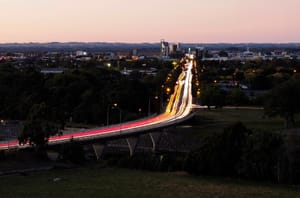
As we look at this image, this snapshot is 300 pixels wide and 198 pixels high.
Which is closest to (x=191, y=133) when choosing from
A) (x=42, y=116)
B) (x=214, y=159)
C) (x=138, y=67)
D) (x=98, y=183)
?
(x=42, y=116)

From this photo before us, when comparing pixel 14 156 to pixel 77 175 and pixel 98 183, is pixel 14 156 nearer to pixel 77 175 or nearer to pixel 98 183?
pixel 77 175

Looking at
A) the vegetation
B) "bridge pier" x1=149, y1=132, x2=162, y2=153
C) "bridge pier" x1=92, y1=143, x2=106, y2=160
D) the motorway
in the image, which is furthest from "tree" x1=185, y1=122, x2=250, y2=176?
"bridge pier" x1=149, y1=132, x2=162, y2=153

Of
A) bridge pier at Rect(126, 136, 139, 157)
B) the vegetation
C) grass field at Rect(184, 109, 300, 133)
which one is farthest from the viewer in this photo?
grass field at Rect(184, 109, 300, 133)

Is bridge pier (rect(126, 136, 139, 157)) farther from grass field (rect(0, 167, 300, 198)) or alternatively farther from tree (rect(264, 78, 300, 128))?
tree (rect(264, 78, 300, 128))

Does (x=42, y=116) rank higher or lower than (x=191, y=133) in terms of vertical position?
higher

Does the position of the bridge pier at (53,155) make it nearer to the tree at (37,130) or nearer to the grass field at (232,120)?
the tree at (37,130)

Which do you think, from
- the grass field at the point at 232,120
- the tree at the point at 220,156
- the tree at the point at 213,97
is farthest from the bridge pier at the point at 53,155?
the tree at the point at 213,97

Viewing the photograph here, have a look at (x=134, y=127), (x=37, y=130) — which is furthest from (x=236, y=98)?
(x=37, y=130)
